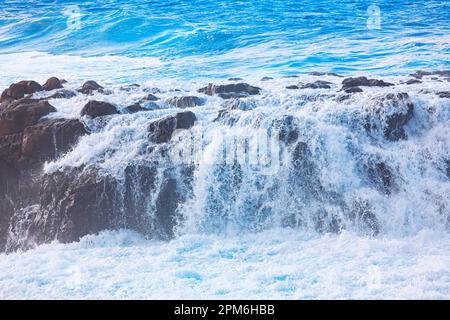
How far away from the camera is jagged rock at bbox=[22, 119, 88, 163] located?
8.73 m

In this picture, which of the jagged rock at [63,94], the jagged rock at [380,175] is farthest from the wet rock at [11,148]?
the jagged rock at [380,175]

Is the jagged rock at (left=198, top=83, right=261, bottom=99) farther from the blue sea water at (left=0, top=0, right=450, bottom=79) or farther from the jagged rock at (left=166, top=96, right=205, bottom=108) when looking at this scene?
the blue sea water at (left=0, top=0, right=450, bottom=79)

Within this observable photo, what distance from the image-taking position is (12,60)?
20.5 m

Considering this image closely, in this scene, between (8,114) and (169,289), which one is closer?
(169,289)

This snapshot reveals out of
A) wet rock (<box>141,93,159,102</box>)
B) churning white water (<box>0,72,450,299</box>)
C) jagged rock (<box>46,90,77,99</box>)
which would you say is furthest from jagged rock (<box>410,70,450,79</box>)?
jagged rock (<box>46,90,77,99</box>)

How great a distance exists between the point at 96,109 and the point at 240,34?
43.2 feet

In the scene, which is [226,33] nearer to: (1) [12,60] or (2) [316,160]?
(1) [12,60]

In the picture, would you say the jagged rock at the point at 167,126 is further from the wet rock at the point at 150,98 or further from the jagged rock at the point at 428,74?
the jagged rock at the point at 428,74

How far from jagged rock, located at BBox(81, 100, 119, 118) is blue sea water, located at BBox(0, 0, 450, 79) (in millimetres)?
6217

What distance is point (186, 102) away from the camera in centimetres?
1034

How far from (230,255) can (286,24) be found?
55.6ft

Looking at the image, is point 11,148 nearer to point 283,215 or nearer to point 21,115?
point 21,115

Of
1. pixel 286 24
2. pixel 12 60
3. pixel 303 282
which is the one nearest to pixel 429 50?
pixel 286 24

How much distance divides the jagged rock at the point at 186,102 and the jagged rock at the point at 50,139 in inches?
84.2
